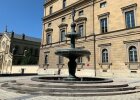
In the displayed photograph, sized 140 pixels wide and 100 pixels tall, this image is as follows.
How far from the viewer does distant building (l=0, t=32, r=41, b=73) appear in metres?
58.0

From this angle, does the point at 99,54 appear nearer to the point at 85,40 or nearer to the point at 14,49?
the point at 85,40

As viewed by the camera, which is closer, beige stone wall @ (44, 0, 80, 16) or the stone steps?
the stone steps

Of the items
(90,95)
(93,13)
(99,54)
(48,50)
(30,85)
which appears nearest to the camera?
(90,95)

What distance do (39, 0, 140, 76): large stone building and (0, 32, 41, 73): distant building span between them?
24905mm

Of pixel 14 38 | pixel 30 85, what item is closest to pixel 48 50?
pixel 30 85

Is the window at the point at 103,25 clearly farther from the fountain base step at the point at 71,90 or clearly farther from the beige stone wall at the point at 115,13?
the fountain base step at the point at 71,90

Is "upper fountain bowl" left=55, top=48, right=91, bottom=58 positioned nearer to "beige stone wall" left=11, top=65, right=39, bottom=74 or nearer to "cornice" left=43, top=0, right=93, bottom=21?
"cornice" left=43, top=0, right=93, bottom=21

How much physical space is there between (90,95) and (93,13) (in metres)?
19.3

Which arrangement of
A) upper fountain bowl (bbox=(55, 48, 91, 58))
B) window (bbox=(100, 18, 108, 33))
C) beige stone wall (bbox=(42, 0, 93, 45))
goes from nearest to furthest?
upper fountain bowl (bbox=(55, 48, 91, 58))
window (bbox=(100, 18, 108, 33))
beige stone wall (bbox=(42, 0, 93, 45))

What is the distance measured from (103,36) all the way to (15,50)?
43.4m

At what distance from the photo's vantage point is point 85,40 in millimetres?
27203

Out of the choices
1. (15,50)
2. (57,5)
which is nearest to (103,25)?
(57,5)

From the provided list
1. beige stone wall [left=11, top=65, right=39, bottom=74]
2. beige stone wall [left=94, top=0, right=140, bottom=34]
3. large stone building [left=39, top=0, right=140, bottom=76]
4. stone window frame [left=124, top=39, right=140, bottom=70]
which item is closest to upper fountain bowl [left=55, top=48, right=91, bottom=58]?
large stone building [left=39, top=0, right=140, bottom=76]

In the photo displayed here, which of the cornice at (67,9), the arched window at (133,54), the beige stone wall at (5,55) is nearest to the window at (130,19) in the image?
the arched window at (133,54)
